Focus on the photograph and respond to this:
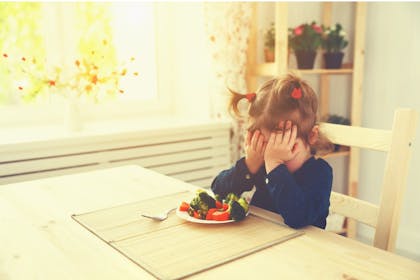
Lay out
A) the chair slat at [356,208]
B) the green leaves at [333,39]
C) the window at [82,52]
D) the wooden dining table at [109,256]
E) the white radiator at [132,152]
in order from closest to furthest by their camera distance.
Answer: the wooden dining table at [109,256] < the chair slat at [356,208] < the white radiator at [132,152] < the window at [82,52] < the green leaves at [333,39]

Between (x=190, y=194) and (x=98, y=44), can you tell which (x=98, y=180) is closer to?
(x=190, y=194)

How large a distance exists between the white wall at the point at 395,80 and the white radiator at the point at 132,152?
0.91m

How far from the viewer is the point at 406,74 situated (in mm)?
2576

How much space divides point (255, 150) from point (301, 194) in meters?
0.18

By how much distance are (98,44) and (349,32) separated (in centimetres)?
152

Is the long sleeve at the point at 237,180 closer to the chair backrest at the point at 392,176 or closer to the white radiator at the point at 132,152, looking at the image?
the chair backrest at the point at 392,176

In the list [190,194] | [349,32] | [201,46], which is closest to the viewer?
[190,194]

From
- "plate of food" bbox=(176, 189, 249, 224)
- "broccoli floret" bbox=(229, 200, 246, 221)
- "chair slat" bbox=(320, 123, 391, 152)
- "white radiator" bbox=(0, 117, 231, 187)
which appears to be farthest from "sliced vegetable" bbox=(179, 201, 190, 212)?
"white radiator" bbox=(0, 117, 231, 187)

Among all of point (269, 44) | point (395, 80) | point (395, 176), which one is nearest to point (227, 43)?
point (269, 44)

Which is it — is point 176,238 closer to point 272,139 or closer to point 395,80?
point 272,139

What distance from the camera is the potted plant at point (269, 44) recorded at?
8.14ft

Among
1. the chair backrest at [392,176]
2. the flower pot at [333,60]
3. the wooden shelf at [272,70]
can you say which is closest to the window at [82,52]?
the wooden shelf at [272,70]

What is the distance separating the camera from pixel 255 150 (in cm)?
116

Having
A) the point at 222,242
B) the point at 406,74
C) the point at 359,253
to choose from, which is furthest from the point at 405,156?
the point at 406,74
